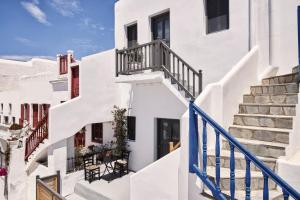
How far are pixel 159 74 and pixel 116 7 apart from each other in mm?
6466

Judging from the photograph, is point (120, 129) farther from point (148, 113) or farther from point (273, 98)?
point (273, 98)

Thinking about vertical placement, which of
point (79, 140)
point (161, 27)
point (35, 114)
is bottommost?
point (79, 140)

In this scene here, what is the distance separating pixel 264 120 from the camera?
4359 mm

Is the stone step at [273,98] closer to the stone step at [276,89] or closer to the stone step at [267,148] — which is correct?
the stone step at [276,89]

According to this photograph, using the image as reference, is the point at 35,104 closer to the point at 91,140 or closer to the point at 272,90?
the point at 91,140

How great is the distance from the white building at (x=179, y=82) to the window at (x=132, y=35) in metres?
0.05

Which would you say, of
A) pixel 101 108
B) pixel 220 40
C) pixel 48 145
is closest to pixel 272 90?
pixel 220 40

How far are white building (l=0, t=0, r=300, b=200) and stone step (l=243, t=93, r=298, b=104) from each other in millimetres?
57

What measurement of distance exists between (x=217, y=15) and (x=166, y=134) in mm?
4826

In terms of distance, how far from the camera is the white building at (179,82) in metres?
4.39

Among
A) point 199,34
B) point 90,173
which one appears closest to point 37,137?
point 90,173

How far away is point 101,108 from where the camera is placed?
34.6ft

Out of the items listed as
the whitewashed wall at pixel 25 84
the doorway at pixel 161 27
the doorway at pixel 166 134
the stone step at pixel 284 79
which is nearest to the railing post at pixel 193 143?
the stone step at pixel 284 79

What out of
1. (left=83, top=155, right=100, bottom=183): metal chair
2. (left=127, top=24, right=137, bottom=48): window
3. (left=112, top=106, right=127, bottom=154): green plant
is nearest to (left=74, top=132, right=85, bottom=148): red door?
(left=112, top=106, right=127, bottom=154): green plant
